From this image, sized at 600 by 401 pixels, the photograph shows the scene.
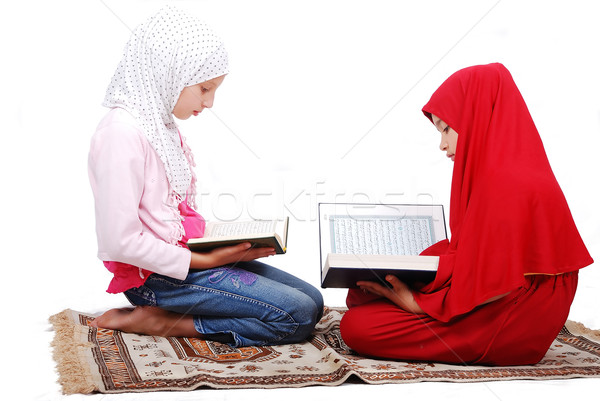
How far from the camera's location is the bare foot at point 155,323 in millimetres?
2494

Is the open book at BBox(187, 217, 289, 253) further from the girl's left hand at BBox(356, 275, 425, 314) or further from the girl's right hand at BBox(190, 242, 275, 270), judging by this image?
the girl's left hand at BBox(356, 275, 425, 314)

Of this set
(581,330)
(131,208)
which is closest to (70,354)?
(131,208)

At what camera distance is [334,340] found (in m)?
2.57

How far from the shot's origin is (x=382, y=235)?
2609 mm

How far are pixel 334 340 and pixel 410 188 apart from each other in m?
1.43

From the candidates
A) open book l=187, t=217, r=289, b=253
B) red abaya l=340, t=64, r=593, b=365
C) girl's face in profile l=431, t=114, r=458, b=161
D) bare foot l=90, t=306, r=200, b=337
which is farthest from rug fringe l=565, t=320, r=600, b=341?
bare foot l=90, t=306, r=200, b=337

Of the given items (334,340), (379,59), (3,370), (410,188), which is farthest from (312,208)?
(3,370)

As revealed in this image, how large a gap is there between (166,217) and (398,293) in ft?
2.93

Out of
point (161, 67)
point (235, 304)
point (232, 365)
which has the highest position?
point (161, 67)

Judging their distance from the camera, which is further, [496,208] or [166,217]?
[166,217]

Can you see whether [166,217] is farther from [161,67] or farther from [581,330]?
[581,330]

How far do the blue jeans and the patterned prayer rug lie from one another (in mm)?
61

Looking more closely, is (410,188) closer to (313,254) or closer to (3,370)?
(313,254)

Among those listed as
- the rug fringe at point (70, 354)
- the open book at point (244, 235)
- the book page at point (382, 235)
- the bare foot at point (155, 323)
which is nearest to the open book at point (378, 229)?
the book page at point (382, 235)
